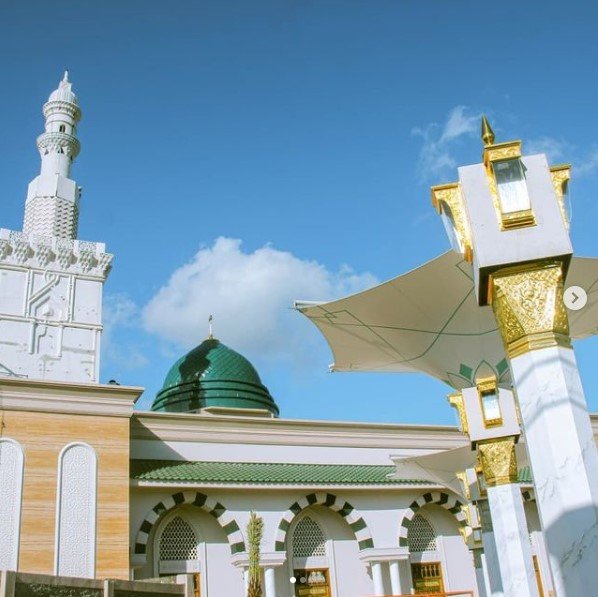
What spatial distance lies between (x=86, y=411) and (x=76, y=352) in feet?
25.8

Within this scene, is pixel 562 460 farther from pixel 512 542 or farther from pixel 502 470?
pixel 502 470

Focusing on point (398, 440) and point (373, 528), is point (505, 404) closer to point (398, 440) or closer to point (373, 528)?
point (373, 528)

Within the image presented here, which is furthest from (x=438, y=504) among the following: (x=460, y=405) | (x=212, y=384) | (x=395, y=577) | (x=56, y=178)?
(x=56, y=178)

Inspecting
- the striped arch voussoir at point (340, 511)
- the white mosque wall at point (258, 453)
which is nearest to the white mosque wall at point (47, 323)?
the white mosque wall at point (258, 453)

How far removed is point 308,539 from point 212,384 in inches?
273

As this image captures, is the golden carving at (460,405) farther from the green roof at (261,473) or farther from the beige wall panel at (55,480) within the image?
the beige wall panel at (55,480)

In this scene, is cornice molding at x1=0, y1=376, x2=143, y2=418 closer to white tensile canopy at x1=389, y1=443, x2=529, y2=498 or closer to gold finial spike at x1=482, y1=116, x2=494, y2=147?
white tensile canopy at x1=389, y1=443, x2=529, y2=498

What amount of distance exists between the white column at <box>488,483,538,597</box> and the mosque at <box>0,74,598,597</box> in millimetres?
5199

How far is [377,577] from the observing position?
16.6 meters

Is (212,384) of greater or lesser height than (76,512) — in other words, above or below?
above

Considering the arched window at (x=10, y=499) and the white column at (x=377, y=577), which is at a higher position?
the arched window at (x=10, y=499)

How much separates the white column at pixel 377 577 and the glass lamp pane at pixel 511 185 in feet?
43.1

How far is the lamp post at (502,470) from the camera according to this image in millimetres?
9336

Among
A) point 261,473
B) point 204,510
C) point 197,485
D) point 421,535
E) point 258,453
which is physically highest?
point 258,453
